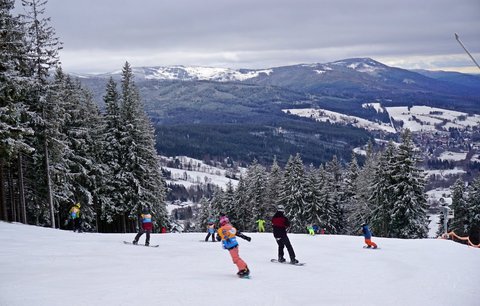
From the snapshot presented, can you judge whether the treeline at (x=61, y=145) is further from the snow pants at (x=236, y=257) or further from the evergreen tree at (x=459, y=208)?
the evergreen tree at (x=459, y=208)

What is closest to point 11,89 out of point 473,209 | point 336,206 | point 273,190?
point 273,190

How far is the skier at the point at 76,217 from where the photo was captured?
90.4 ft

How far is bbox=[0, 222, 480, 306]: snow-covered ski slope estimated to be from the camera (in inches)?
420

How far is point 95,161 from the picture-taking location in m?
38.0

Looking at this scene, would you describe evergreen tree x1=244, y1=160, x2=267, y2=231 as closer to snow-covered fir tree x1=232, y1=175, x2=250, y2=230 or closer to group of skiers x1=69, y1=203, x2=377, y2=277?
snow-covered fir tree x1=232, y1=175, x2=250, y2=230

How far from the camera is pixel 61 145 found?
101 feet

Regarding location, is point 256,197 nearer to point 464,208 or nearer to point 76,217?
point 464,208

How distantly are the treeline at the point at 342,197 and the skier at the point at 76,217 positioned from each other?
1794cm

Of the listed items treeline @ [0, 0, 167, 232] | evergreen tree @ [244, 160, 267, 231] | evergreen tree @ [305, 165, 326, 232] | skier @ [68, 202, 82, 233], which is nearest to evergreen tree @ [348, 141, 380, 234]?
evergreen tree @ [305, 165, 326, 232]

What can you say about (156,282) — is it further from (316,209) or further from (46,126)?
(316,209)

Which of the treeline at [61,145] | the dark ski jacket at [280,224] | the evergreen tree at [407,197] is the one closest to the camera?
the dark ski jacket at [280,224]

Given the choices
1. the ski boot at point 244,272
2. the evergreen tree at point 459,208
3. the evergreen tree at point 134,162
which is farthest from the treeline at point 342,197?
the ski boot at point 244,272

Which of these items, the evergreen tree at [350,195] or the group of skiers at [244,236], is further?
the evergreen tree at [350,195]

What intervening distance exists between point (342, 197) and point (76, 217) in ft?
152
